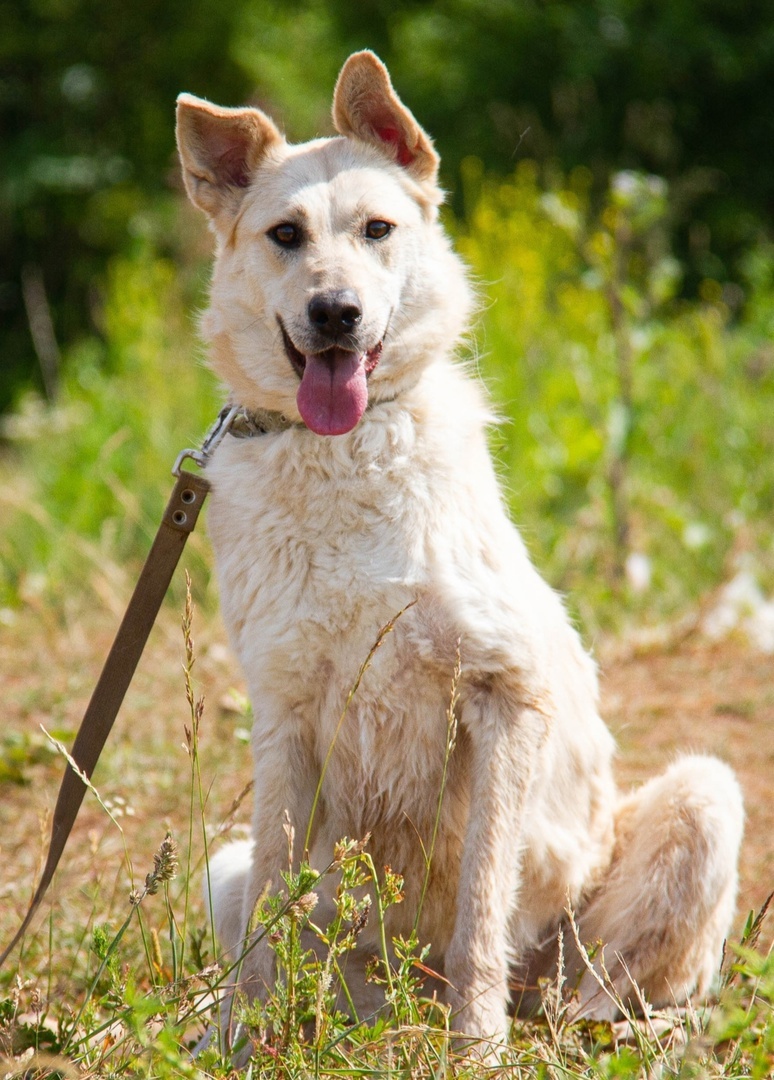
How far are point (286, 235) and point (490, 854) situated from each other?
60.4 inches

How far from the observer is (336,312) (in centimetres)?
248

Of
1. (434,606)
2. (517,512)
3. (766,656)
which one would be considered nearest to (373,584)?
(434,606)

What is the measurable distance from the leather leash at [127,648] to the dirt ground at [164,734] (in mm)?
109

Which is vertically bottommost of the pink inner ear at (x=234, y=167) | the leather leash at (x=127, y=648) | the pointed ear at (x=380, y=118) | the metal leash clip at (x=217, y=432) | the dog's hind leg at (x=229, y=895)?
the dog's hind leg at (x=229, y=895)

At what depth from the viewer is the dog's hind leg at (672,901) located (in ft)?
8.39

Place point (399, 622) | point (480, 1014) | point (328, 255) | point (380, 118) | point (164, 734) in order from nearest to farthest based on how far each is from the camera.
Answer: point (480, 1014)
point (399, 622)
point (328, 255)
point (380, 118)
point (164, 734)

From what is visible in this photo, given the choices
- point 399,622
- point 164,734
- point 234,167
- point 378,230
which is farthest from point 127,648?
point 164,734

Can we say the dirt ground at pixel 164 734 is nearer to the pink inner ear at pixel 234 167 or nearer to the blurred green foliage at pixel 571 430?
the blurred green foliage at pixel 571 430

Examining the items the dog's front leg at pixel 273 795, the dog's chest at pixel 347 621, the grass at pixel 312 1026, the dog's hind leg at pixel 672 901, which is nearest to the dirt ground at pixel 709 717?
the dog's hind leg at pixel 672 901

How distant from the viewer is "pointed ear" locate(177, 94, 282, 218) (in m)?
2.72

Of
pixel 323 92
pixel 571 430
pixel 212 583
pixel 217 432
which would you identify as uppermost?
pixel 323 92

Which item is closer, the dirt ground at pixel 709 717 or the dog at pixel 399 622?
the dog at pixel 399 622

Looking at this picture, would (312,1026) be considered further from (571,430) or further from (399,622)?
(571,430)

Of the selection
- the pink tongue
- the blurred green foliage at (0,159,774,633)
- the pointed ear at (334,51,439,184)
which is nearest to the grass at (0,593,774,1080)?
the pink tongue
